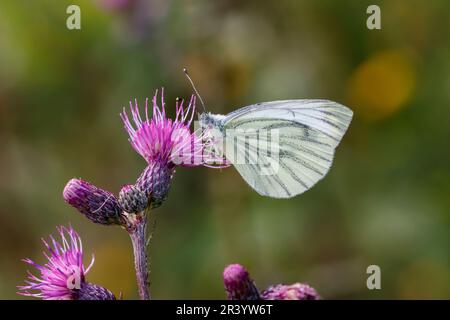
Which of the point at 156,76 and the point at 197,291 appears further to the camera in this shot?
the point at 156,76

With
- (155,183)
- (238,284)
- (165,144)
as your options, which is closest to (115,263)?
(165,144)

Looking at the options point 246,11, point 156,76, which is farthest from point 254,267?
point 246,11

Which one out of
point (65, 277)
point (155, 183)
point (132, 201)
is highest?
point (155, 183)

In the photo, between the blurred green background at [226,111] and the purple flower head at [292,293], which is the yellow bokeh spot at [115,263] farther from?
the purple flower head at [292,293]

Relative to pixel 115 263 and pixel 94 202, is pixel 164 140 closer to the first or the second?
pixel 94 202

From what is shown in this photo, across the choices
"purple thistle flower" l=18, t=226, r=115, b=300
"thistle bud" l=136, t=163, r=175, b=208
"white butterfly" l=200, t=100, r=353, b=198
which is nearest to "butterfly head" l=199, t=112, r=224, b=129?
"white butterfly" l=200, t=100, r=353, b=198

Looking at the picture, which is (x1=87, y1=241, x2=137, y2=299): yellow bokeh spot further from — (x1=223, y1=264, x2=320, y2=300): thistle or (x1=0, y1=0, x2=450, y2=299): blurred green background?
(x1=223, y1=264, x2=320, y2=300): thistle

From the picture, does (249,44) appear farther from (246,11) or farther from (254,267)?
(254,267)
